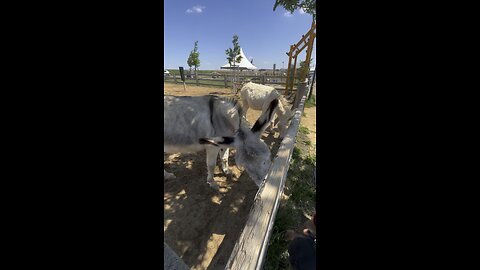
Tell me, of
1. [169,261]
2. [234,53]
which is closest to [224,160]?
[169,261]

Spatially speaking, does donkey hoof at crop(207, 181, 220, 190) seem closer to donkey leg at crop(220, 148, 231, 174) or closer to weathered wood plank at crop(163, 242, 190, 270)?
donkey leg at crop(220, 148, 231, 174)

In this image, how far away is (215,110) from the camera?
3914 mm

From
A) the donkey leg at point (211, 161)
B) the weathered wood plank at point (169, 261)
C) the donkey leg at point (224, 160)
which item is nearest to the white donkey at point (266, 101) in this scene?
the donkey leg at point (224, 160)

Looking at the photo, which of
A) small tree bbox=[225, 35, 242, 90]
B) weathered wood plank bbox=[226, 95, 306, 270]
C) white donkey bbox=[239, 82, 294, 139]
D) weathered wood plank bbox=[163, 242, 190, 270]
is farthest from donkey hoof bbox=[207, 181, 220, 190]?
small tree bbox=[225, 35, 242, 90]

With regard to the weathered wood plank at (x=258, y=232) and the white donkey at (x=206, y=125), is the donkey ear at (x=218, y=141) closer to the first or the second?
the white donkey at (x=206, y=125)

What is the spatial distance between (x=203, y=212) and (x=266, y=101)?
477 cm

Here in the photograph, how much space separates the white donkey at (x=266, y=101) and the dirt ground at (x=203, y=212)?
2592mm

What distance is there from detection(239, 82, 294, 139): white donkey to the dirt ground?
8.50 ft

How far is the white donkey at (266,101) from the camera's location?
6719mm

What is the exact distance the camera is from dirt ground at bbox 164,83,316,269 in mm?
2783
